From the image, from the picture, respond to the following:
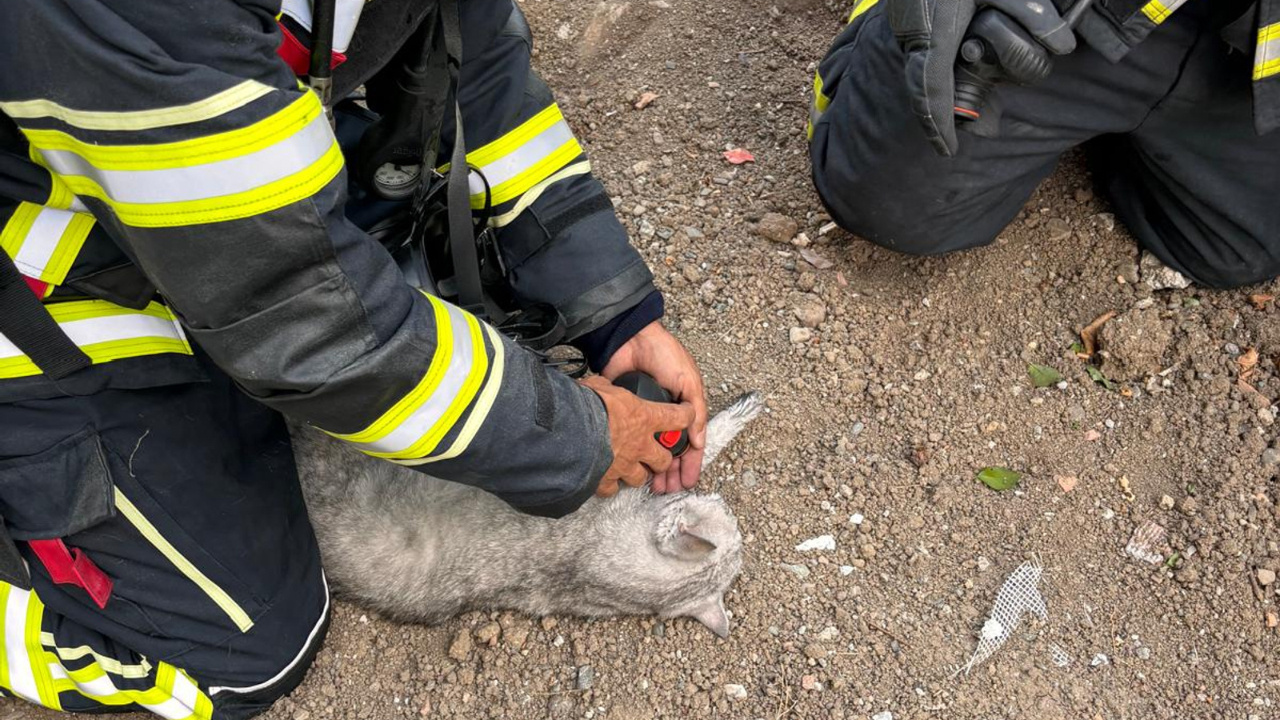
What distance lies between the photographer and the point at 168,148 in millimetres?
1531

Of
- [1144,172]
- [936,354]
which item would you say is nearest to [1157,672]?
[936,354]

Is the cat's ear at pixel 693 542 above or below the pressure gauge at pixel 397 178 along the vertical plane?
below

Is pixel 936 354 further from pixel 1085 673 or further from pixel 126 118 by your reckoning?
pixel 126 118

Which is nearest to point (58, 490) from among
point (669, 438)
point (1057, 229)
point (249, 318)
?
point (249, 318)

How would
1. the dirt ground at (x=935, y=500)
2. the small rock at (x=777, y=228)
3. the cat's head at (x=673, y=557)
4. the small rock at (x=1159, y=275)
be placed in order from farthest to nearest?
the small rock at (x=777, y=228), the small rock at (x=1159, y=275), the cat's head at (x=673, y=557), the dirt ground at (x=935, y=500)

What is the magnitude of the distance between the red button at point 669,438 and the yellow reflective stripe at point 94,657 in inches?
56.6

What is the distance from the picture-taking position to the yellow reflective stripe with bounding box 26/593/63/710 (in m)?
2.47

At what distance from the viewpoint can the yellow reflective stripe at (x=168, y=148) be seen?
1532 millimetres

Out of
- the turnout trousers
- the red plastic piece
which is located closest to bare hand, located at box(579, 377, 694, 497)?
the turnout trousers

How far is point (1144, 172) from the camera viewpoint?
302cm

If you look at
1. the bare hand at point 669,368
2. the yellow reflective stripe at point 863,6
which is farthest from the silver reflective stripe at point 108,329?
the yellow reflective stripe at point 863,6

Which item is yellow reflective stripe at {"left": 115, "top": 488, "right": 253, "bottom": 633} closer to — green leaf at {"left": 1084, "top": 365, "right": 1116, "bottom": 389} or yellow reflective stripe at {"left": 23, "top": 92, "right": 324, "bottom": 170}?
yellow reflective stripe at {"left": 23, "top": 92, "right": 324, "bottom": 170}

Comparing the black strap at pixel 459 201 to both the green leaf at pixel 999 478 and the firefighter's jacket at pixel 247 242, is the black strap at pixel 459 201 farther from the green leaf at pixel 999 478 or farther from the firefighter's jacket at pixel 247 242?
the green leaf at pixel 999 478

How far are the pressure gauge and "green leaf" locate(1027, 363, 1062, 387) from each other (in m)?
1.89
